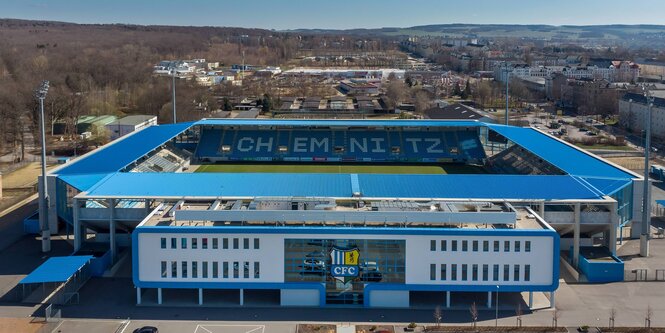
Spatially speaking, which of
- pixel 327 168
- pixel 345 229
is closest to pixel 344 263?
pixel 345 229

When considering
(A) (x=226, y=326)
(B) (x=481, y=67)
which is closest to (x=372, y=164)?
(A) (x=226, y=326)

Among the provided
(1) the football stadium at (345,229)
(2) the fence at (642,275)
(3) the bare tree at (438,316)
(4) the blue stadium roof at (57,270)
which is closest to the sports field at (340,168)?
(1) the football stadium at (345,229)

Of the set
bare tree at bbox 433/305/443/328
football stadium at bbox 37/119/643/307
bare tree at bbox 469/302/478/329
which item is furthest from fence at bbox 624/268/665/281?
bare tree at bbox 433/305/443/328

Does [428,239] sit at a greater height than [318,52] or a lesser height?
lesser

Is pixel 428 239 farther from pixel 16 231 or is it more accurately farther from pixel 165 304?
pixel 16 231

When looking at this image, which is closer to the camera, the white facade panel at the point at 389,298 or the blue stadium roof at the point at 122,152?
the white facade panel at the point at 389,298

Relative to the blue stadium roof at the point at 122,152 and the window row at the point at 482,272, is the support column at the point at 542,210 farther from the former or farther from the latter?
the blue stadium roof at the point at 122,152
